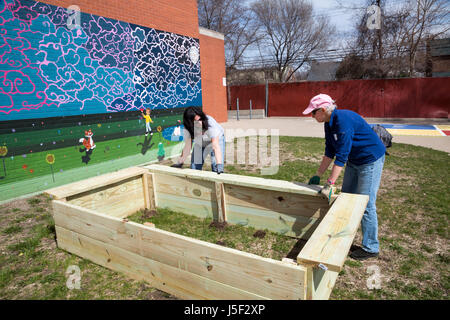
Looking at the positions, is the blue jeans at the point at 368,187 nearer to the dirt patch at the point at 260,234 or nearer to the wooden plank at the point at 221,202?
the dirt patch at the point at 260,234

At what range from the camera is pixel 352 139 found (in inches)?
121

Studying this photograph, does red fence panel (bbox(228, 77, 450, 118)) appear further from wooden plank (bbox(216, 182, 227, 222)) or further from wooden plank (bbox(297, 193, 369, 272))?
wooden plank (bbox(297, 193, 369, 272))

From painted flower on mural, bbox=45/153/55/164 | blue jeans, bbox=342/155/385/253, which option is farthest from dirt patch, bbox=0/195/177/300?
blue jeans, bbox=342/155/385/253

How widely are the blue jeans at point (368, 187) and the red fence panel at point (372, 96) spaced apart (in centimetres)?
1805

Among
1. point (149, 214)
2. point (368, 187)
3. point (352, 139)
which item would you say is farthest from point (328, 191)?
point (149, 214)

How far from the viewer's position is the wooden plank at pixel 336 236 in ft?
6.59

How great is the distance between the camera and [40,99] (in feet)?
19.3

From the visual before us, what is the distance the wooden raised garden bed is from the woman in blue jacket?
0.93 feet

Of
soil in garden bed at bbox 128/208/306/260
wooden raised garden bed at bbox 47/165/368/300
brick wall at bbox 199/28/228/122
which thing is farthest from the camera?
brick wall at bbox 199/28/228/122

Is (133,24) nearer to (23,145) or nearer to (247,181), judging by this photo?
(23,145)

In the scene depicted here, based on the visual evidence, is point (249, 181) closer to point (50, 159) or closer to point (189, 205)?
point (189, 205)

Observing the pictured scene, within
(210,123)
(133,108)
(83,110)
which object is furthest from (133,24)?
(210,123)

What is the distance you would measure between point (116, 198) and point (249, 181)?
6.50 feet

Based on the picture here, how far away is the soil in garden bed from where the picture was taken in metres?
3.57
